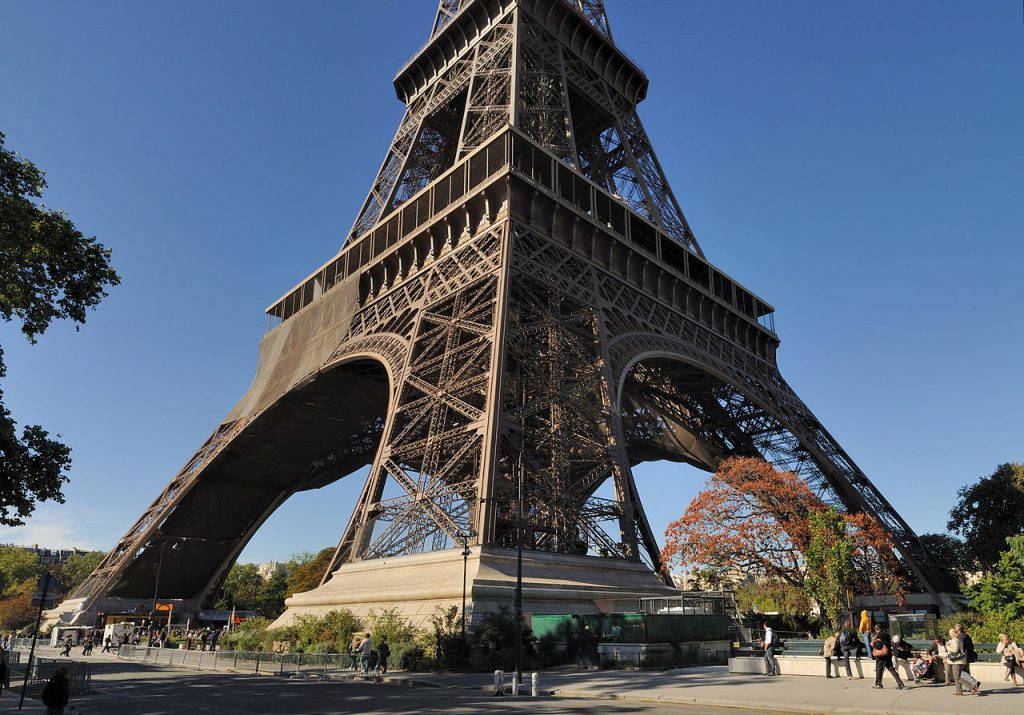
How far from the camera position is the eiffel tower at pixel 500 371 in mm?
26000

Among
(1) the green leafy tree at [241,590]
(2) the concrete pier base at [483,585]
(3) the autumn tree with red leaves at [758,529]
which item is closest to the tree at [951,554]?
(3) the autumn tree with red leaves at [758,529]

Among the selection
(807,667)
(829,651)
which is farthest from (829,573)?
(829,651)

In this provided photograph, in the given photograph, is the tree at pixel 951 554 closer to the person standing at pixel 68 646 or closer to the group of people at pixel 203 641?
the group of people at pixel 203 641

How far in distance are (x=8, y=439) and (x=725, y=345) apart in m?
39.3

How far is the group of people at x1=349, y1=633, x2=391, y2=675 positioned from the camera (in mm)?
19625

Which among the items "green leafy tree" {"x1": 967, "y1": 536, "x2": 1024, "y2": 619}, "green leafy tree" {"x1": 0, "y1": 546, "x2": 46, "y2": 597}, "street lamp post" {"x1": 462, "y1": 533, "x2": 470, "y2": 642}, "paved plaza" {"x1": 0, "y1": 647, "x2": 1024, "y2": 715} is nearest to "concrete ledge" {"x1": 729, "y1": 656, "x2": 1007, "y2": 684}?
"paved plaza" {"x1": 0, "y1": 647, "x2": 1024, "y2": 715}

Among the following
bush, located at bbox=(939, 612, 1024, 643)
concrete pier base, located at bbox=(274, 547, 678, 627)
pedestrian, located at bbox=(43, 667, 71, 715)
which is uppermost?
concrete pier base, located at bbox=(274, 547, 678, 627)

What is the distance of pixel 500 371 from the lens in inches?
1057

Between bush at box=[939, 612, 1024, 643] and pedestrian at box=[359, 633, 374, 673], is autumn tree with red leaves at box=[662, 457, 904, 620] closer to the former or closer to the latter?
bush at box=[939, 612, 1024, 643]

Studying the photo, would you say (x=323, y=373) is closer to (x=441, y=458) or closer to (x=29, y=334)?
(x=441, y=458)

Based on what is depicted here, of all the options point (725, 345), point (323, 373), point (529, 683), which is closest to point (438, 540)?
point (529, 683)

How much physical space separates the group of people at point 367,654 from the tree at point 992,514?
42.7 m

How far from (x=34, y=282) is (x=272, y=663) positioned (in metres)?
13.8

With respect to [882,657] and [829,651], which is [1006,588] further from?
A: [882,657]
